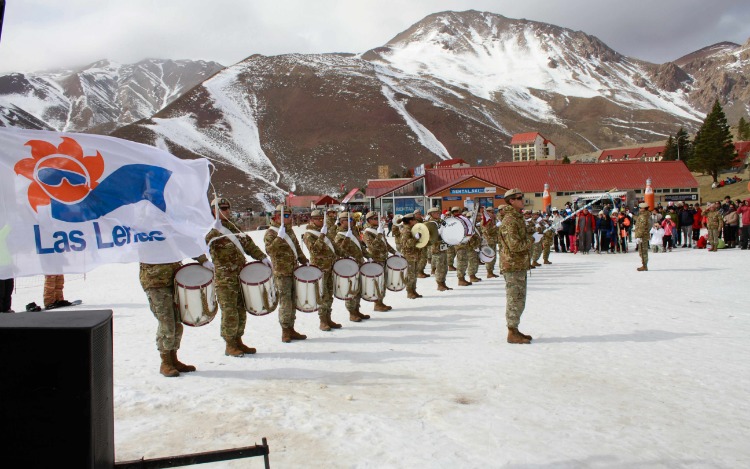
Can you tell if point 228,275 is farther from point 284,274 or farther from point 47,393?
point 47,393

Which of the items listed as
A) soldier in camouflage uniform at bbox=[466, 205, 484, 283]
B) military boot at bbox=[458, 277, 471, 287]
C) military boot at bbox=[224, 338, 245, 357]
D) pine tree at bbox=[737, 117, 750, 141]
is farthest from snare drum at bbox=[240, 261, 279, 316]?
pine tree at bbox=[737, 117, 750, 141]

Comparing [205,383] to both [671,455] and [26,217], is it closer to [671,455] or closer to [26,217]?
[26,217]

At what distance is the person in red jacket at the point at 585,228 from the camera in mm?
22797

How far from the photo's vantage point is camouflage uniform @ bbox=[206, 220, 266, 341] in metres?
7.23

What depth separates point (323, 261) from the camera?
9.23 metres

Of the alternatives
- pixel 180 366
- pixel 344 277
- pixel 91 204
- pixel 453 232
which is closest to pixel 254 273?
pixel 180 366

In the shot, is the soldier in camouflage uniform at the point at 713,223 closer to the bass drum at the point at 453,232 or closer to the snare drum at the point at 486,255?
the snare drum at the point at 486,255

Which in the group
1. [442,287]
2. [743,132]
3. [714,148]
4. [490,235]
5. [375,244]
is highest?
[743,132]

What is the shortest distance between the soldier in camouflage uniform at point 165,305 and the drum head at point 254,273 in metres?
0.70

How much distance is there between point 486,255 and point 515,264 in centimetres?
817

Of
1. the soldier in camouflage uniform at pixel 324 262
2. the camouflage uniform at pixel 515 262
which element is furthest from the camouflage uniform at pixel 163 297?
the camouflage uniform at pixel 515 262

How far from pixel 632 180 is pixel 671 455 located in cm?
6396

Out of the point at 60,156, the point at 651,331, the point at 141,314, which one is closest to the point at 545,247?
the point at 651,331

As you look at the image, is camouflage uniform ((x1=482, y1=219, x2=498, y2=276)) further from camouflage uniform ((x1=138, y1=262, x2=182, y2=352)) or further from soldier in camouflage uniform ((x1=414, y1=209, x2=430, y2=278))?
camouflage uniform ((x1=138, y1=262, x2=182, y2=352))
